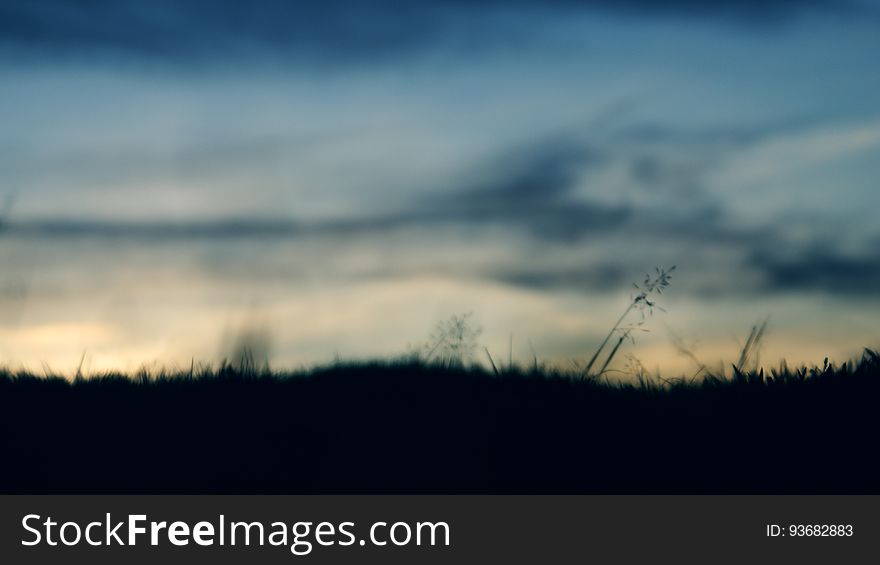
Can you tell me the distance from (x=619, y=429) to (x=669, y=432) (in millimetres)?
259

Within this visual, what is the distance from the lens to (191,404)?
4949 mm

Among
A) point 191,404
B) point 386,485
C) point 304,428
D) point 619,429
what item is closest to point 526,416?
point 619,429

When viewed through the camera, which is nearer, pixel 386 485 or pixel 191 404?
pixel 386 485

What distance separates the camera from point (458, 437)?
435 centimetres

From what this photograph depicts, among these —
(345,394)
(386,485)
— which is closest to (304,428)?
(345,394)

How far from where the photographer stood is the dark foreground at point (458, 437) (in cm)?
408

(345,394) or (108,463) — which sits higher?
(345,394)

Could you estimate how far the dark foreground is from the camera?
4.08m
